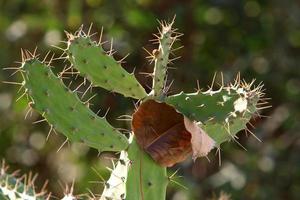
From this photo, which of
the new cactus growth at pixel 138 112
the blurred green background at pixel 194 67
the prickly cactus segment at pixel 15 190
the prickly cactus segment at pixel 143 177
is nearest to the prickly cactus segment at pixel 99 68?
the new cactus growth at pixel 138 112

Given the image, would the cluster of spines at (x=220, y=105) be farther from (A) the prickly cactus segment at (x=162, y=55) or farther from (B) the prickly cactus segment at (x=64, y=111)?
(B) the prickly cactus segment at (x=64, y=111)

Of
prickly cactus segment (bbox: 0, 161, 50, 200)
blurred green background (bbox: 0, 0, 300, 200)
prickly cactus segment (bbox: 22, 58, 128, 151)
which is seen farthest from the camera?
blurred green background (bbox: 0, 0, 300, 200)

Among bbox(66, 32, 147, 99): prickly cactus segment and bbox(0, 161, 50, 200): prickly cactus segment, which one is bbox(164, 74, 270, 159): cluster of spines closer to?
bbox(66, 32, 147, 99): prickly cactus segment

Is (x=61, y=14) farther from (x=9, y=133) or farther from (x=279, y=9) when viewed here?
(x=279, y=9)

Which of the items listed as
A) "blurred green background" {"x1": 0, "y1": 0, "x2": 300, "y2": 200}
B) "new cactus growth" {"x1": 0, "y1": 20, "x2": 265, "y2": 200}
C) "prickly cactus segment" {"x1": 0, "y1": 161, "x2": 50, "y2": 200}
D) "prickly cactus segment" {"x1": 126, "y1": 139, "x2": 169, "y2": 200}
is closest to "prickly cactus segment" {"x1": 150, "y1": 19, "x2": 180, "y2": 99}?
"new cactus growth" {"x1": 0, "y1": 20, "x2": 265, "y2": 200}

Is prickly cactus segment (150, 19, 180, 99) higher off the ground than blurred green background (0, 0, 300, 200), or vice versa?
blurred green background (0, 0, 300, 200)

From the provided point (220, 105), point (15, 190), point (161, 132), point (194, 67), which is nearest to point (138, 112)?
point (161, 132)
